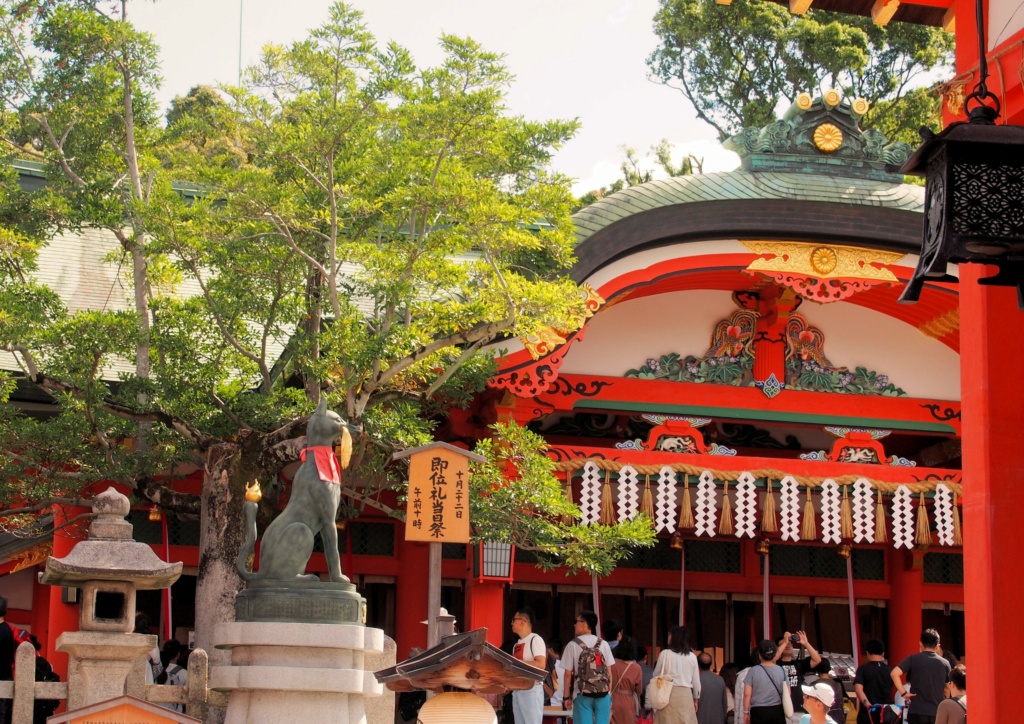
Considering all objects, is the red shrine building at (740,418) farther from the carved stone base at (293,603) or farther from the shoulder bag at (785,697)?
the carved stone base at (293,603)

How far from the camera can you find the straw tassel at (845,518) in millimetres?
14617

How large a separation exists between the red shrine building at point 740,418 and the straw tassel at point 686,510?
25 millimetres

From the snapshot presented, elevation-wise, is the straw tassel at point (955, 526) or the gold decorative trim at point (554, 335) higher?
the gold decorative trim at point (554, 335)

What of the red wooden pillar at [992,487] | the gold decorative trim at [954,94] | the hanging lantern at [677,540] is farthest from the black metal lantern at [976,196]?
the hanging lantern at [677,540]

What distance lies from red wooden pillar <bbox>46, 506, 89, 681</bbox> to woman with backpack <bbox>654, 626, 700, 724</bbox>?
5.62 m

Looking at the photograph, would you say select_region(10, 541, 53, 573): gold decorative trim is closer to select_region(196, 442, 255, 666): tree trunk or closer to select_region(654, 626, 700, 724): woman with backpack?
select_region(196, 442, 255, 666): tree trunk

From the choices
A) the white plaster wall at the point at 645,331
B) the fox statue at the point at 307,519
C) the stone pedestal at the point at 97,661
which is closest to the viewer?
the fox statue at the point at 307,519

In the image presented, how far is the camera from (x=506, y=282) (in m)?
11.5

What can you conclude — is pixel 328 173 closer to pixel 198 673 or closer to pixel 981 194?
pixel 198 673

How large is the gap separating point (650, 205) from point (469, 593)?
430 cm

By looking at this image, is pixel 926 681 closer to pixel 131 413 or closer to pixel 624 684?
pixel 624 684

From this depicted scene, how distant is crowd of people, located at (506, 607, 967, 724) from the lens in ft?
36.7

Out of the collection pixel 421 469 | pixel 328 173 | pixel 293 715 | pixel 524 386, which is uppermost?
pixel 328 173

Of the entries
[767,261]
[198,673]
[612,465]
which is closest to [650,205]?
[767,261]
